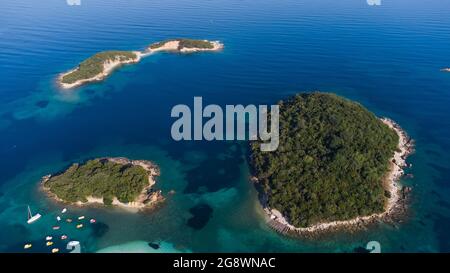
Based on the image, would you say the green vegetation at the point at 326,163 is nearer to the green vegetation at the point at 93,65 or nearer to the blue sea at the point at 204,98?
the blue sea at the point at 204,98

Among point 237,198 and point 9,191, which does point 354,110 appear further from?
point 9,191

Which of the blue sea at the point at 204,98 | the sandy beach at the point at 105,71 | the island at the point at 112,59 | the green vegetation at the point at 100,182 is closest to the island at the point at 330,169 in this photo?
the blue sea at the point at 204,98

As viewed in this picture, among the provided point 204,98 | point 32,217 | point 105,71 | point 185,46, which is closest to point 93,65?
point 105,71
